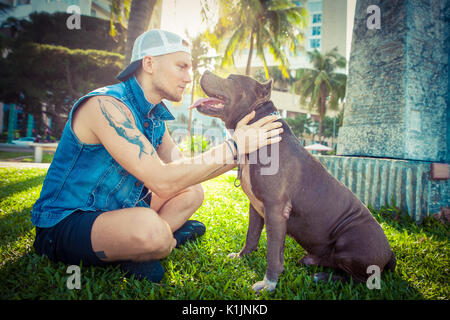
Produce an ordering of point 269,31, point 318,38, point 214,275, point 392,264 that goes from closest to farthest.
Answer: point 214,275 < point 392,264 < point 269,31 < point 318,38

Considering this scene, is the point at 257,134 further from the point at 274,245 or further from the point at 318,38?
the point at 318,38

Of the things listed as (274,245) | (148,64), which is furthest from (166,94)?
(274,245)

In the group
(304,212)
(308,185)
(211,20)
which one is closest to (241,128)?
(308,185)

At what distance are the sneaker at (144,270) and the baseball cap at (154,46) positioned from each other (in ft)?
5.83

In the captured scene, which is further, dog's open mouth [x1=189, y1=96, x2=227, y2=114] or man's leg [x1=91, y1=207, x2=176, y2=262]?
dog's open mouth [x1=189, y1=96, x2=227, y2=114]

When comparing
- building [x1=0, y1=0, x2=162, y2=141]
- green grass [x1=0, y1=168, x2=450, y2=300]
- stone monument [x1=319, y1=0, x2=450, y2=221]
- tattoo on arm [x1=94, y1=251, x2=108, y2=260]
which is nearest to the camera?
green grass [x1=0, y1=168, x2=450, y2=300]

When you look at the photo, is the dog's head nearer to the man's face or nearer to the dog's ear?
the dog's ear

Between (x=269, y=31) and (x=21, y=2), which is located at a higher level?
(x=21, y=2)

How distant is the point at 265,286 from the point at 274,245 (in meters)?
0.32

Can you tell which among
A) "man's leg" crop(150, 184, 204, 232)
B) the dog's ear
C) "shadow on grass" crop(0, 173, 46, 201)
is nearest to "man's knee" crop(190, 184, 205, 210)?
"man's leg" crop(150, 184, 204, 232)

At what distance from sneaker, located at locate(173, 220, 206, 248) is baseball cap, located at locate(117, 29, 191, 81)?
180cm

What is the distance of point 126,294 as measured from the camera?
1.78 meters

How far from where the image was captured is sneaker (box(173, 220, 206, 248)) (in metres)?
2.79

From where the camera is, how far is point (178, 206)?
274cm
